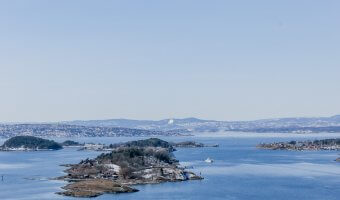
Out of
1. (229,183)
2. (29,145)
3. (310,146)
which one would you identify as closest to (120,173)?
(229,183)

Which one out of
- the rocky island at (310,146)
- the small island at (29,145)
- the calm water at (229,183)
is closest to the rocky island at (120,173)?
the calm water at (229,183)

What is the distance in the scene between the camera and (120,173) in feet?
143

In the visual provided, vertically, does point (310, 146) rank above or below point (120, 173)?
above

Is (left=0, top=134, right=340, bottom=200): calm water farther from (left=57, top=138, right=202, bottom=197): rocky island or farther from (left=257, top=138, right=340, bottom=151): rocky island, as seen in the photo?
(left=257, top=138, right=340, bottom=151): rocky island

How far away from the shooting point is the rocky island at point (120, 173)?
121ft

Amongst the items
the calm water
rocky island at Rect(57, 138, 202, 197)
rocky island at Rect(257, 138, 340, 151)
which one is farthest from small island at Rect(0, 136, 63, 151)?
rocky island at Rect(57, 138, 202, 197)

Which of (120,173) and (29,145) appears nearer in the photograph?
(120,173)

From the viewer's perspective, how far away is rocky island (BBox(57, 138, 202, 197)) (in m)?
36.9

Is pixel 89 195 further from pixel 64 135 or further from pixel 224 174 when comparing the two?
pixel 64 135

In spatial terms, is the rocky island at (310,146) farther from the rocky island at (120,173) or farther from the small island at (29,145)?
the rocky island at (120,173)

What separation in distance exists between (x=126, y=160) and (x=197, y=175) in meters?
5.29

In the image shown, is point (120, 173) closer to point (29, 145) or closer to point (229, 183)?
point (229, 183)

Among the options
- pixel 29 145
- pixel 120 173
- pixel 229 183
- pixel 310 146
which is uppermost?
pixel 29 145

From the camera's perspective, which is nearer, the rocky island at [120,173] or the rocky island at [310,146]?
the rocky island at [120,173]
